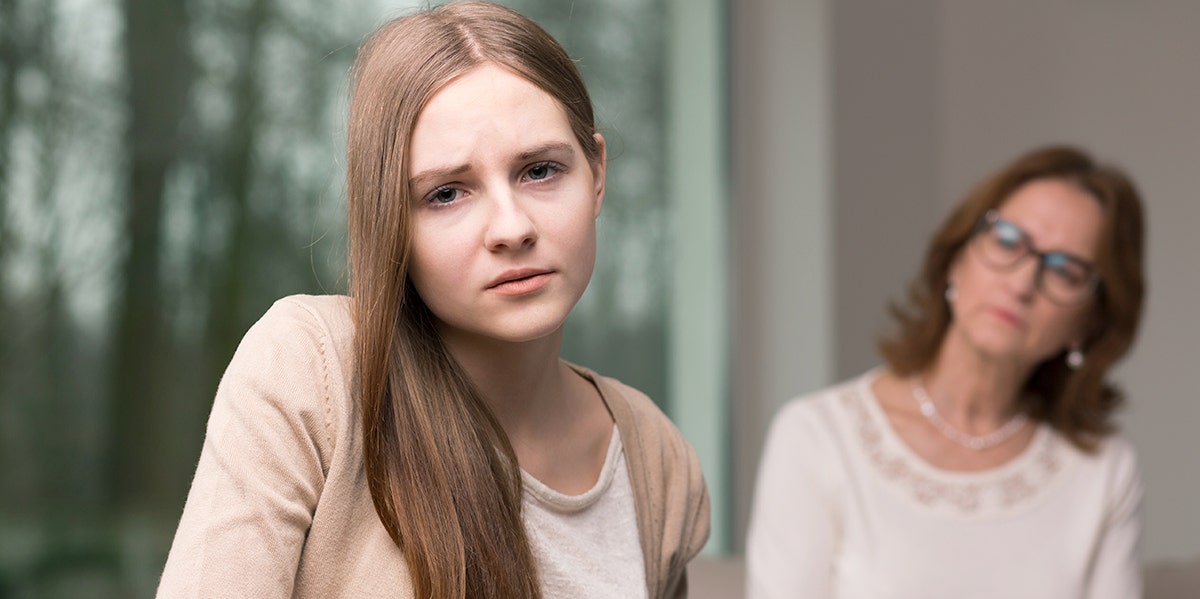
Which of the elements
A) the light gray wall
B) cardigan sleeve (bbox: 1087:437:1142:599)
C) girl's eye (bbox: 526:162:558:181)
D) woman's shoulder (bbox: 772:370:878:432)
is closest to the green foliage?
woman's shoulder (bbox: 772:370:878:432)

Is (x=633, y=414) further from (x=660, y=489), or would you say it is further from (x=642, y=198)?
(x=642, y=198)

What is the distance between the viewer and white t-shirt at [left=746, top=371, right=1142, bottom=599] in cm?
224

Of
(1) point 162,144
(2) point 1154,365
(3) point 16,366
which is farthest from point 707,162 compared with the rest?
(3) point 16,366

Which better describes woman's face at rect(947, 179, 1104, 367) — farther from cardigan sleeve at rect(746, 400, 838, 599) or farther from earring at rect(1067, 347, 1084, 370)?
cardigan sleeve at rect(746, 400, 838, 599)

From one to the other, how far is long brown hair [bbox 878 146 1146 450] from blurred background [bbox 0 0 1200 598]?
0.80 metres

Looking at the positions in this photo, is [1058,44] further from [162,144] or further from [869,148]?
[162,144]

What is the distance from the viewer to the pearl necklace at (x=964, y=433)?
2.38m

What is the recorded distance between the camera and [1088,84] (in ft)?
12.5

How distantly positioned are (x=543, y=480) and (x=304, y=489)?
0.21m

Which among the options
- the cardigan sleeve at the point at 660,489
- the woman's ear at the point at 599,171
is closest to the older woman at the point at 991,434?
the cardigan sleeve at the point at 660,489

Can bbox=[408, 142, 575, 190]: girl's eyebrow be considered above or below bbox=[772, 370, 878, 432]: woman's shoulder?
above

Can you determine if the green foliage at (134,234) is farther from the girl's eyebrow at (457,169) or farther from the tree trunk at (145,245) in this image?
the girl's eyebrow at (457,169)

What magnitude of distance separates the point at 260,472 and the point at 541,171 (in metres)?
0.30

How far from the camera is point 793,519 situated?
226cm
